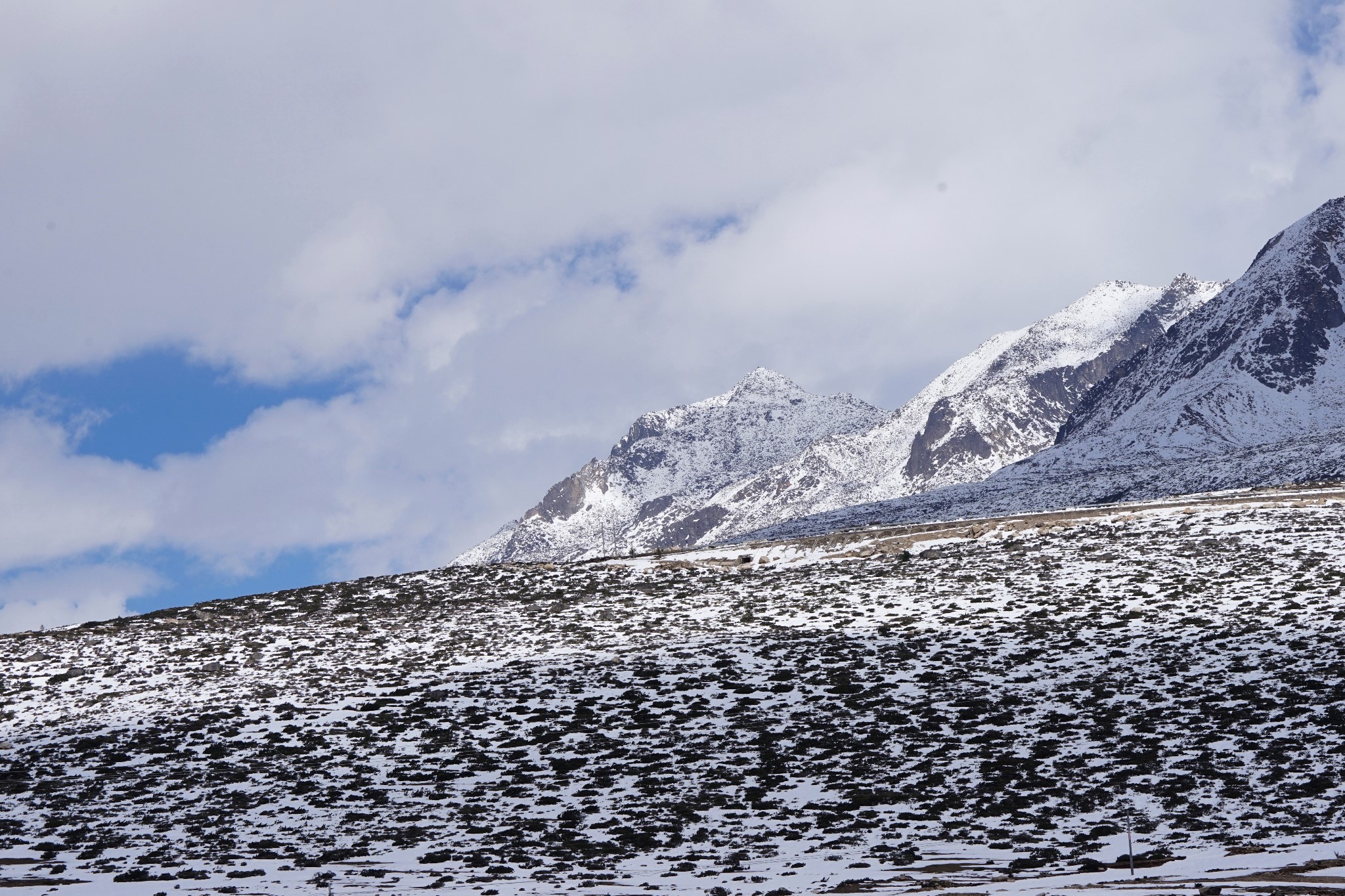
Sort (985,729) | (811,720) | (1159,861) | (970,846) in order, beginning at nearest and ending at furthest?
1. (1159,861)
2. (970,846)
3. (985,729)
4. (811,720)

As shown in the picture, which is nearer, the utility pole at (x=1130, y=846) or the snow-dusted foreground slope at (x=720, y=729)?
the utility pole at (x=1130, y=846)

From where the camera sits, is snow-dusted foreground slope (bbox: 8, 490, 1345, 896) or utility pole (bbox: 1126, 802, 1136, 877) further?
snow-dusted foreground slope (bbox: 8, 490, 1345, 896)

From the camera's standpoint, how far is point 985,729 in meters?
32.7

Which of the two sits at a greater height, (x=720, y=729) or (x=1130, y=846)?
(x=720, y=729)

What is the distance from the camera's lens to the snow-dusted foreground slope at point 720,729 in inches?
967

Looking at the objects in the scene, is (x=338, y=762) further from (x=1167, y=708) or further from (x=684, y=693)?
(x=1167, y=708)

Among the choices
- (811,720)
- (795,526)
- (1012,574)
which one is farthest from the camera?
(795,526)

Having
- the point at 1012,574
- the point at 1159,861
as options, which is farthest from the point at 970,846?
the point at 1012,574

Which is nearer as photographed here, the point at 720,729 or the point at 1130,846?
the point at 1130,846

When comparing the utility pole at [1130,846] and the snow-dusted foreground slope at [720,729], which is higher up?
the snow-dusted foreground slope at [720,729]

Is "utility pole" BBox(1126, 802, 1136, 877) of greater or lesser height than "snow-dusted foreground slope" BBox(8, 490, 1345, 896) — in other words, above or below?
below

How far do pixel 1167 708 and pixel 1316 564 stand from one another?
17.6 metres

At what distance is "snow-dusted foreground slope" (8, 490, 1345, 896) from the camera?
24.6m

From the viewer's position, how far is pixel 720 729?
3472 centimetres
